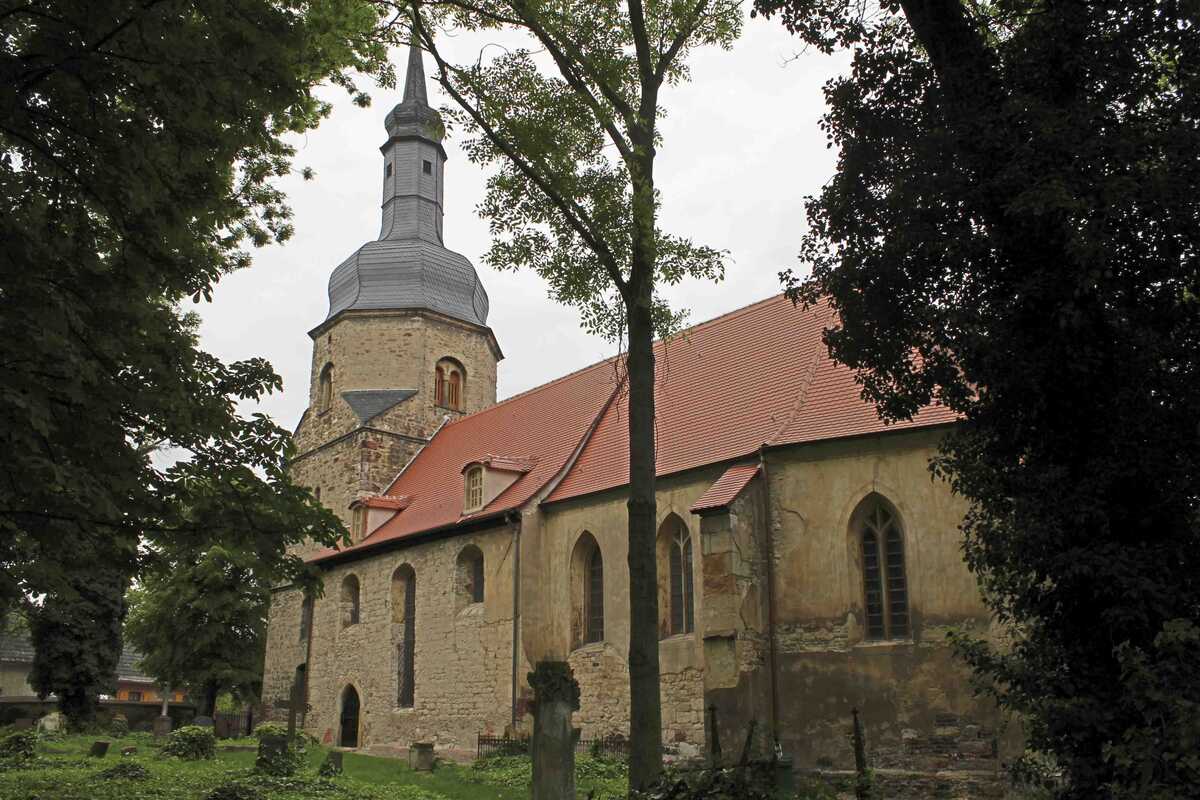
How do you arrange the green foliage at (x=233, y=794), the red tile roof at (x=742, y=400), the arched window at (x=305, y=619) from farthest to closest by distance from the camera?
1. the arched window at (x=305, y=619)
2. the red tile roof at (x=742, y=400)
3. the green foliage at (x=233, y=794)

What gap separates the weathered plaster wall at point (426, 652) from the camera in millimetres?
20125

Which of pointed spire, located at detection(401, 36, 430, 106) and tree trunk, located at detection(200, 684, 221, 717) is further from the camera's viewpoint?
tree trunk, located at detection(200, 684, 221, 717)

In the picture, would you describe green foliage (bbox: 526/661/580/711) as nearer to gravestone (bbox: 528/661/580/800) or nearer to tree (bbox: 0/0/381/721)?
gravestone (bbox: 528/661/580/800)

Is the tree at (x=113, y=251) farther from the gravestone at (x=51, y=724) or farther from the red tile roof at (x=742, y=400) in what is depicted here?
the gravestone at (x=51, y=724)

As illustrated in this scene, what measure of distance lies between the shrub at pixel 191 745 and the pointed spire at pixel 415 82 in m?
21.3

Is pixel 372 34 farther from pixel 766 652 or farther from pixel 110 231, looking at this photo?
pixel 766 652

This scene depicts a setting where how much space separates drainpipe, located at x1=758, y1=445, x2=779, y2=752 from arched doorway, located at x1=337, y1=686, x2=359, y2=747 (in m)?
13.0

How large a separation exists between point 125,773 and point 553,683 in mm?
8095

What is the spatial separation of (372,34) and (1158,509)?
8795 millimetres

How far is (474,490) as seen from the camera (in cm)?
2183

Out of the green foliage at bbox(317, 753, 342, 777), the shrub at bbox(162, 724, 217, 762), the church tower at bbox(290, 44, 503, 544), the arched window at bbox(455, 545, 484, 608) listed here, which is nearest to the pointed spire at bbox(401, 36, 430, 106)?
the church tower at bbox(290, 44, 503, 544)

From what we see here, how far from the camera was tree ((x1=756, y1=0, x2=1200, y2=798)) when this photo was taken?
675 cm

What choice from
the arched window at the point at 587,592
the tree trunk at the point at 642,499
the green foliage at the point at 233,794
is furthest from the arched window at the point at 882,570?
the green foliage at the point at 233,794

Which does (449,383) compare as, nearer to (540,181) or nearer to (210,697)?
(210,697)
